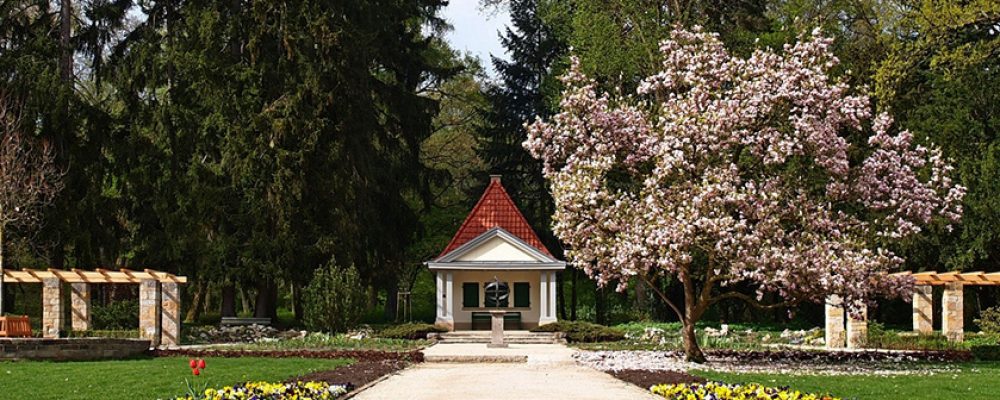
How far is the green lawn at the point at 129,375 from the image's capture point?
15930 mm

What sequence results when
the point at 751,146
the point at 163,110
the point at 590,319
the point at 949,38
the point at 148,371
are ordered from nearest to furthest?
the point at 148,371, the point at 751,146, the point at 949,38, the point at 163,110, the point at 590,319

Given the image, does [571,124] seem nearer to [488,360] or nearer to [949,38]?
[488,360]

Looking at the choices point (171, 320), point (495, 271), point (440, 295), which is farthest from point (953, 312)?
point (171, 320)

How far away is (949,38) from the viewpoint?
28656mm

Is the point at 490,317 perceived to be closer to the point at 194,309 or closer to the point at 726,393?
the point at 194,309

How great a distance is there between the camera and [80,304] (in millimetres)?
29578

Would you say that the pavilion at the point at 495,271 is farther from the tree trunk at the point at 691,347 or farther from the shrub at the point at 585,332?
the tree trunk at the point at 691,347

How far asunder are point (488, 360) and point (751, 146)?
6.87 m

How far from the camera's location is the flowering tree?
20.8 metres

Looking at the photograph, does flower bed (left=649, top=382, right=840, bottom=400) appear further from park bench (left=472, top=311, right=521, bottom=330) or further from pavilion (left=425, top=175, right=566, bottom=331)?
park bench (left=472, top=311, right=521, bottom=330)

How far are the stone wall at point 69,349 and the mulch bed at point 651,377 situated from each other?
34.4 ft

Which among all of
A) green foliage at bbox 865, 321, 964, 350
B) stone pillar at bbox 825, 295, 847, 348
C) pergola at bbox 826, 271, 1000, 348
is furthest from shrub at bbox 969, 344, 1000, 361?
stone pillar at bbox 825, 295, 847, 348

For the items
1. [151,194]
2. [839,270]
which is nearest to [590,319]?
[151,194]

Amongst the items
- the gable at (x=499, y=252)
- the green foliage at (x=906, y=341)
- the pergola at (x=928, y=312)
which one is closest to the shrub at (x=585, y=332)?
the gable at (x=499, y=252)
